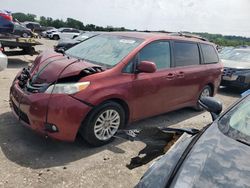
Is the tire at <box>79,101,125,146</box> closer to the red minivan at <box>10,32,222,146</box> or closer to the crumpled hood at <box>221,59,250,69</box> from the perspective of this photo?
the red minivan at <box>10,32,222,146</box>

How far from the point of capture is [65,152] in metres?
4.20

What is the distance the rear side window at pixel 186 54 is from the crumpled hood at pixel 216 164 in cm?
331

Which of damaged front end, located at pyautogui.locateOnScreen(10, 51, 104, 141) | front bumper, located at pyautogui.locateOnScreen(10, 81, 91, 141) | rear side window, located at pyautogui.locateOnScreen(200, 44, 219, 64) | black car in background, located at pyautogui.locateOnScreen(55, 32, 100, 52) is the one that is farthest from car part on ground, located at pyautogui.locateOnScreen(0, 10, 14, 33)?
front bumper, located at pyautogui.locateOnScreen(10, 81, 91, 141)

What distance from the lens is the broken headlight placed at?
13.0ft

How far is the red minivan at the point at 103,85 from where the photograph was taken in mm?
3947

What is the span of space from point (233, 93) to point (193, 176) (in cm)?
855

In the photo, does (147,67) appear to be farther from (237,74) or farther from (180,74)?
(237,74)

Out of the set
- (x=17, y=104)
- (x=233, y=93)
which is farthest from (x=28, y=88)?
(x=233, y=93)

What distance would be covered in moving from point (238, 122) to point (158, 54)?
2.71 metres

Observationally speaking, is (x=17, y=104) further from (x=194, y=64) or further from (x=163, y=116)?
(x=194, y=64)

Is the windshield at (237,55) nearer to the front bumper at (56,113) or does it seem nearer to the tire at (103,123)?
the tire at (103,123)

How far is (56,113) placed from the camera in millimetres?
3869

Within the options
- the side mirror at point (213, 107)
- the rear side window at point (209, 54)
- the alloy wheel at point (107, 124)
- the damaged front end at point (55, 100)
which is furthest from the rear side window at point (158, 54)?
the side mirror at point (213, 107)

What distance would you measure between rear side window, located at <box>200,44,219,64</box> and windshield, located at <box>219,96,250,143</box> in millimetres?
3721
